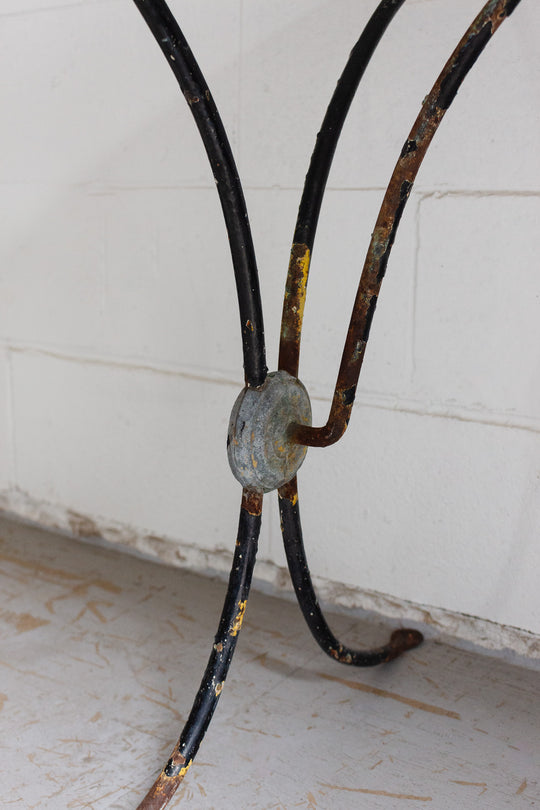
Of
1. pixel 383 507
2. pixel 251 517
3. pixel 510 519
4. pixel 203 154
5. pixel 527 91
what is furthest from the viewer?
pixel 203 154

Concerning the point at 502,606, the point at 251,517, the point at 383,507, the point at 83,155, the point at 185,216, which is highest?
the point at 83,155

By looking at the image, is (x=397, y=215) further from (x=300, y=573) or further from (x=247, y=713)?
(x=247, y=713)

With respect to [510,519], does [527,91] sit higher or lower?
higher

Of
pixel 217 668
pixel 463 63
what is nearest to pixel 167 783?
pixel 217 668

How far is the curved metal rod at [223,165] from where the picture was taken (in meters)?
0.99

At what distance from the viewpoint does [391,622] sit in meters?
1.70

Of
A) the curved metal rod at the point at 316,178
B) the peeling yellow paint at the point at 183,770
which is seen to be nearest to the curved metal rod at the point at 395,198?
the curved metal rod at the point at 316,178

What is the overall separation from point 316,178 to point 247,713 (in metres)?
0.89

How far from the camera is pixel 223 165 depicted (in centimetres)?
106

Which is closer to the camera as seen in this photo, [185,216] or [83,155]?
[185,216]

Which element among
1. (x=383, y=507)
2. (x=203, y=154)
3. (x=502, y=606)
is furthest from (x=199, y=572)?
(x=203, y=154)

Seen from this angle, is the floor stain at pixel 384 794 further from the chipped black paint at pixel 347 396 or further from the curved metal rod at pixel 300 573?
the chipped black paint at pixel 347 396

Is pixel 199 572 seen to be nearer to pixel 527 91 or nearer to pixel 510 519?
pixel 510 519

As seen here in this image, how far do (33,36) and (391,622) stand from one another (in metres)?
1.63
